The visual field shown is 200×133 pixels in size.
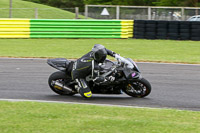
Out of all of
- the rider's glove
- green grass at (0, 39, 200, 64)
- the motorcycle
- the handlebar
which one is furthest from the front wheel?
green grass at (0, 39, 200, 64)

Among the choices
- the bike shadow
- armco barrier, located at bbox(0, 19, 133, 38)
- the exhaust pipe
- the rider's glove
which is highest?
armco barrier, located at bbox(0, 19, 133, 38)

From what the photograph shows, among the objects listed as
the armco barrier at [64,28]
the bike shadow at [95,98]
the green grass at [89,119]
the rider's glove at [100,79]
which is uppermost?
the armco barrier at [64,28]

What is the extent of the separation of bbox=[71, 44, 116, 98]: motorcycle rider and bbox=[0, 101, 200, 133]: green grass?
0.89 metres

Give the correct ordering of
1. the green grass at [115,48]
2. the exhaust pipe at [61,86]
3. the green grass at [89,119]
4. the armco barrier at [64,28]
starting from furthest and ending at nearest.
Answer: the armco barrier at [64,28]
the green grass at [115,48]
the exhaust pipe at [61,86]
the green grass at [89,119]

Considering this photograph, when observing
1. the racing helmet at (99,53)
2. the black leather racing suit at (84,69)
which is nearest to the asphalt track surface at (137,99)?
the black leather racing suit at (84,69)

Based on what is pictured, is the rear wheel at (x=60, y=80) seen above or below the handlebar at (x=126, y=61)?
below

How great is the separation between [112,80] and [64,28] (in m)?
12.8

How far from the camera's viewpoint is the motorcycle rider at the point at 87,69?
26.0 feet

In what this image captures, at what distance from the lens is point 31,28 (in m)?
20.2

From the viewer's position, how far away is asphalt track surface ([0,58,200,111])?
8.09 m

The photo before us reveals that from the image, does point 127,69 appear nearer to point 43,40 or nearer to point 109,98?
point 109,98

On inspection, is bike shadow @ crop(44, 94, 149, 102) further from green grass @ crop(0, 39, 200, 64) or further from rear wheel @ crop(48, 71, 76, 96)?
green grass @ crop(0, 39, 200, 64)

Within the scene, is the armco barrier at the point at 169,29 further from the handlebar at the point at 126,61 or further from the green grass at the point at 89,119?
the green grass at the point at 89,119

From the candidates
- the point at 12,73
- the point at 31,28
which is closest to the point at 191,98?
the point at 12,73
